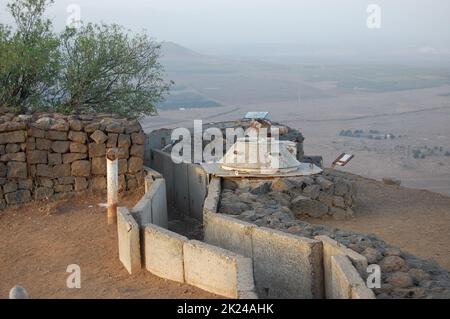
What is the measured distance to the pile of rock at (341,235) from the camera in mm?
8234

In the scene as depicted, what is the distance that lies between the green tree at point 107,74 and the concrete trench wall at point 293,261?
30.0 feet

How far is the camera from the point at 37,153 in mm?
13750

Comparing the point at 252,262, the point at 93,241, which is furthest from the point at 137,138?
the point at 252,262

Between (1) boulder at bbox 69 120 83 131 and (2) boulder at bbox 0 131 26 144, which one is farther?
(1) boulder at bbox 69 120 83 131

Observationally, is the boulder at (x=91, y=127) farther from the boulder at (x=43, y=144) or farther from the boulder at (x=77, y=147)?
the boulder at (x=43, y=144)

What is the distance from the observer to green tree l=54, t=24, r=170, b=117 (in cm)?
1875

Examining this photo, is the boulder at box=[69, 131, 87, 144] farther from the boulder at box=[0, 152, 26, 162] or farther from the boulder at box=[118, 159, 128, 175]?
the boulder at box=[0, 152, 26, 162]

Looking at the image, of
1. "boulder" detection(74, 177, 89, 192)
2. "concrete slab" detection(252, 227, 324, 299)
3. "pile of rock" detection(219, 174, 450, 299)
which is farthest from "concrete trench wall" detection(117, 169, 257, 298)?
"boulder" detection(74, 177, 89, 192)

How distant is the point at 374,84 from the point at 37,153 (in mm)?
93767

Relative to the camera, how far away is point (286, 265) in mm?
9219

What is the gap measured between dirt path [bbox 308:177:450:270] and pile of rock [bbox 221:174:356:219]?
26 centimetres

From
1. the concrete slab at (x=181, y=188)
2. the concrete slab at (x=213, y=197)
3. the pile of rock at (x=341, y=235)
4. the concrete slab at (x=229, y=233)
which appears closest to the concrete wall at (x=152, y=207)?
the concrete slab at (x=213, y=197)
